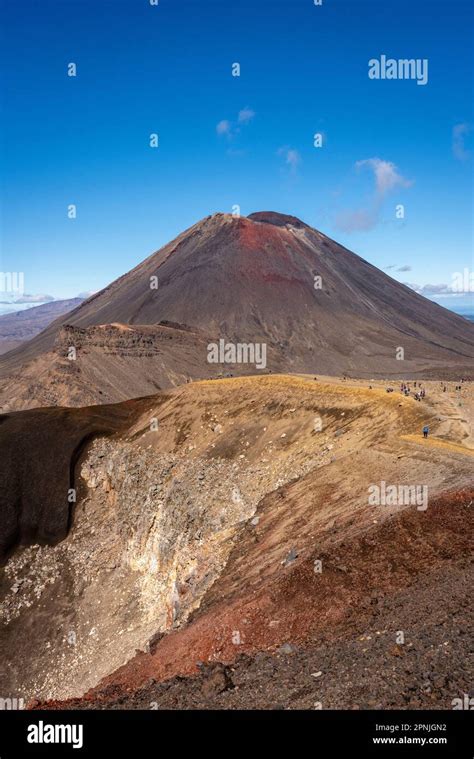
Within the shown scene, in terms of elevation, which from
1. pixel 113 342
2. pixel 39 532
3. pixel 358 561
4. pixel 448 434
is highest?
pixel 113 342

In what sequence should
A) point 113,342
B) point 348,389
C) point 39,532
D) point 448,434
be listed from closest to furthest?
point 448,434 < point 348,389 < point 39,532 < point 113,342

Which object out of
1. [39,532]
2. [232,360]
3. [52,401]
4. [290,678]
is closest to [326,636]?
[290,678]

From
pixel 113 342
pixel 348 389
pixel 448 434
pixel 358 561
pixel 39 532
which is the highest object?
pixel 113 342

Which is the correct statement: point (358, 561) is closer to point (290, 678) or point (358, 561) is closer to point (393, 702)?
point (290, 678)

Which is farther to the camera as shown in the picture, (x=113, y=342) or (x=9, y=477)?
(x=113, y=342)

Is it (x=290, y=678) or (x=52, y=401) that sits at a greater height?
(x=52, y=401)

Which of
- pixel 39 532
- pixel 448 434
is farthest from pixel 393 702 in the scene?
pixel 39 532
